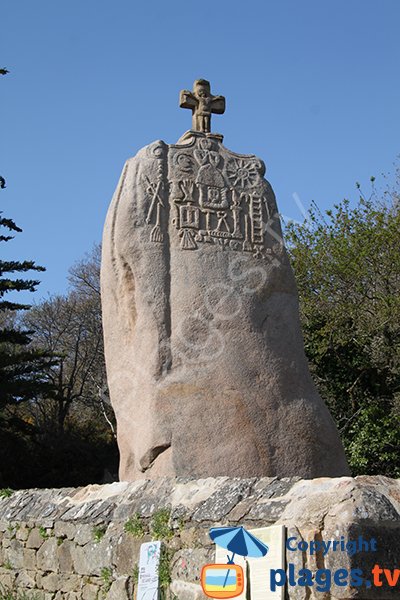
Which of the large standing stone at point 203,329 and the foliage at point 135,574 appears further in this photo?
the large standing stone at point 203,329

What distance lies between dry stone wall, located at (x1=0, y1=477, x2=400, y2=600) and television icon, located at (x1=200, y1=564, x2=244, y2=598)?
9 centimetres

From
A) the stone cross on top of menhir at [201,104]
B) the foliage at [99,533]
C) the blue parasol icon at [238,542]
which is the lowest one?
the blue parasol icon at [238,542]

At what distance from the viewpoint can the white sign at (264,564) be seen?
401cm

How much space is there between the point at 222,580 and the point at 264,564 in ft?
1.04

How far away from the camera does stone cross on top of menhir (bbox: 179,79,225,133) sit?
8578 mm

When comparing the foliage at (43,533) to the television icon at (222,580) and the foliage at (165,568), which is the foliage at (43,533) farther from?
the television icon at (222,580)

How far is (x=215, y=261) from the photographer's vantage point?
7.60 meters

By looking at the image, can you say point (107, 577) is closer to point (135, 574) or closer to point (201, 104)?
point (135, 574)

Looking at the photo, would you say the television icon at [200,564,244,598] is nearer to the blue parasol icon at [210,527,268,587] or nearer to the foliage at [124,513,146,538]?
the blue parasol icon at [210,527,268,587]

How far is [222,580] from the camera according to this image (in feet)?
14.2

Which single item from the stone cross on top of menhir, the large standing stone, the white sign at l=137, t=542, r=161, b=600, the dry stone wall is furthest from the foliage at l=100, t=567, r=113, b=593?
the stone cross on top of menhir

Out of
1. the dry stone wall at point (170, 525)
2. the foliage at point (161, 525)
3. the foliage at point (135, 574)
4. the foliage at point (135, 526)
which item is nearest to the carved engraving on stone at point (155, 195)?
the dry stone wall at point (170, 525)

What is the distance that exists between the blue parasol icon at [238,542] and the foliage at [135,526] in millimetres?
774

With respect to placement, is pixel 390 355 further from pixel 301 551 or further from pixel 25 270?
pixel 301 551
